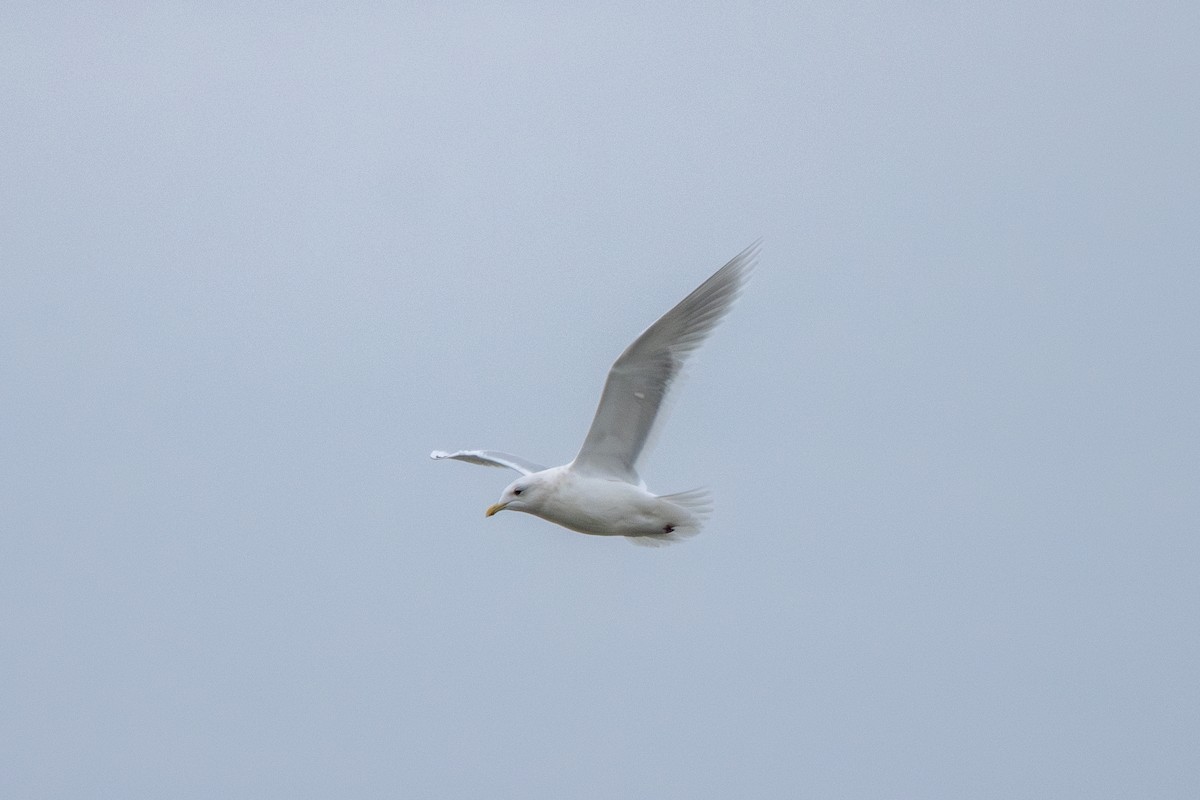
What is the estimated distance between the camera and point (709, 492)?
1174 cm

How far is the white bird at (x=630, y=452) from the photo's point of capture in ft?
37.4

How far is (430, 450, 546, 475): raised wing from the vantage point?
1255 centimetres

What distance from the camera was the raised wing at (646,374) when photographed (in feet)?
37.2

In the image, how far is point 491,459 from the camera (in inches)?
499

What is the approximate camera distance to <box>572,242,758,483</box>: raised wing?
37.2 ft

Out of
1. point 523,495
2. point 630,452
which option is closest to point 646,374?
point 630,452

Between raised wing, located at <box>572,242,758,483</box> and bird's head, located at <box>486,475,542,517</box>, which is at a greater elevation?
raised wing, located at <box>572,242,758,483</box>

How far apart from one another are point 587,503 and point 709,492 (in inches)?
31.9

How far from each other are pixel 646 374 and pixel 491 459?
1708 mm

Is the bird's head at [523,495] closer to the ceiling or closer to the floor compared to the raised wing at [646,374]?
closer to the floor

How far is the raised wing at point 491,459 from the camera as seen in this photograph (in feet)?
41.2

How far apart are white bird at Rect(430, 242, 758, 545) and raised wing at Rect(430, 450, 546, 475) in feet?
2.67

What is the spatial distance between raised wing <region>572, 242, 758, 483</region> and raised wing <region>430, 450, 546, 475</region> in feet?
3.10

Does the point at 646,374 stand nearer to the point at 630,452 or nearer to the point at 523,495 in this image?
the point at 630,452
